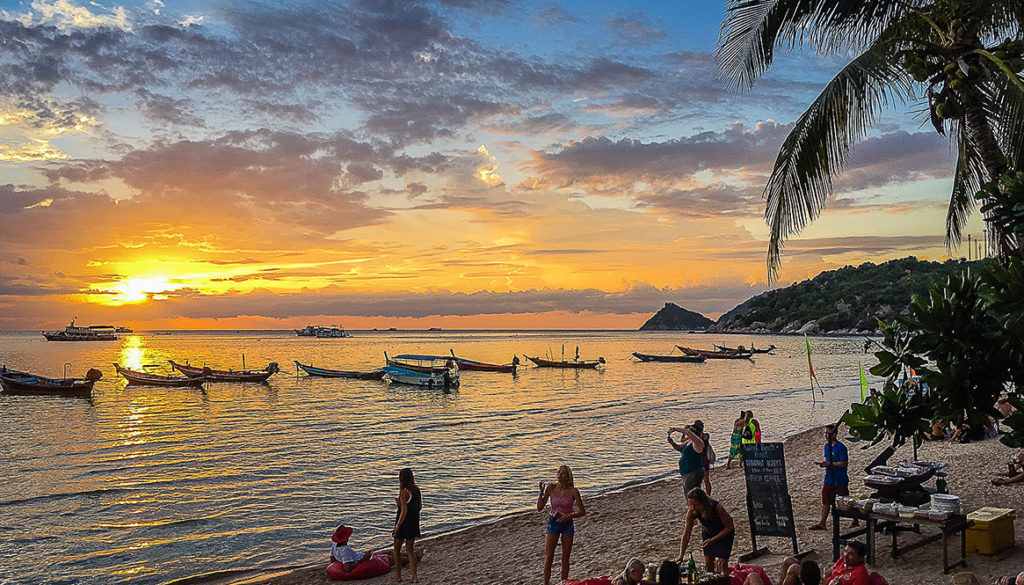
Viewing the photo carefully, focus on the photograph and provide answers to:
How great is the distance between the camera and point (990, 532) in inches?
340

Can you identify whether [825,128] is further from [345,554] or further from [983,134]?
[345,554]

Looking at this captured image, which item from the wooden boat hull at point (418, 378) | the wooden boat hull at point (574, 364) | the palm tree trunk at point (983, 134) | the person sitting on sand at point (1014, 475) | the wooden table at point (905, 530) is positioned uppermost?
the palm tree trunk at point (983, 134)

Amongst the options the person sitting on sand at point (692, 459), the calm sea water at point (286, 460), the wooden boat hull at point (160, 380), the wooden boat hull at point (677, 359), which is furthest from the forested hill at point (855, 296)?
the person sitting on sand at point (692, 459)

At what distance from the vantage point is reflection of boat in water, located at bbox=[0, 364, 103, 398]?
55.5 m

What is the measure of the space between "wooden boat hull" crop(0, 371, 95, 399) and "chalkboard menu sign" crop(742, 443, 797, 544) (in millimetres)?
57519

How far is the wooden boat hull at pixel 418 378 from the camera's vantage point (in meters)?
63.2

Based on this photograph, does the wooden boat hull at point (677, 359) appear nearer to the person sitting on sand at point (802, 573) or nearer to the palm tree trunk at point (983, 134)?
the person sitting on sand at point (802, 573)

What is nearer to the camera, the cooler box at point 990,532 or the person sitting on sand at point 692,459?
the cooler box at point 990,532

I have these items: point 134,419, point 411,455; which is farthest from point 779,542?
point 134,419

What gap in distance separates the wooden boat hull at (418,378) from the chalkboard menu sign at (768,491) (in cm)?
5392

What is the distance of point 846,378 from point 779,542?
61.6 meters

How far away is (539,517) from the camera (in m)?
17.2

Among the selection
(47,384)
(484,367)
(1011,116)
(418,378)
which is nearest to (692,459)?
(1011,116)

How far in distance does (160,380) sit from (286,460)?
4313cm
